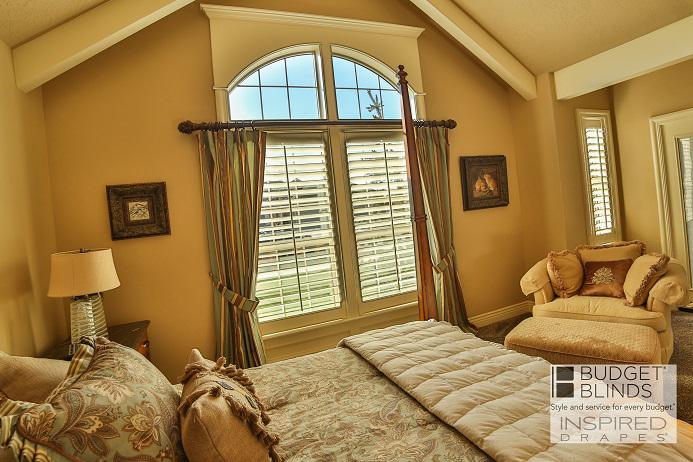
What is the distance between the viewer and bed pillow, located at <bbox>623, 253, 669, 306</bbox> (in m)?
2.86

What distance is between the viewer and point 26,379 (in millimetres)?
1206

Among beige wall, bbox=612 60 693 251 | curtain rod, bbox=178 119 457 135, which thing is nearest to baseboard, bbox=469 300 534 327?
beige wall, bbox=612 60 693 251

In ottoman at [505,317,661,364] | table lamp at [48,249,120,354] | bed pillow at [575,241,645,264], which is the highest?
table lamp at [48,249,120,354]

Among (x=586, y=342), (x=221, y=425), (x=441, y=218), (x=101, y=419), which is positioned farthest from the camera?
(x=441, y=218)

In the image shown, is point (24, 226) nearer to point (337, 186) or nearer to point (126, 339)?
point (126, 339)

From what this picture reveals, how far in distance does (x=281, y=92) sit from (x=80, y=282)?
2.12 metres

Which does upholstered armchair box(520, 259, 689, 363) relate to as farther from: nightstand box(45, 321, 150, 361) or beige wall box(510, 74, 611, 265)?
nightstand box(45, 321, 150, 361)

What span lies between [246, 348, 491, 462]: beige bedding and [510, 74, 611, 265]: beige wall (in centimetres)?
307

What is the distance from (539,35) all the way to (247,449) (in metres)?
3.97

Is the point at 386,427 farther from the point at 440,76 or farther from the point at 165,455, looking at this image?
the point at 440,76

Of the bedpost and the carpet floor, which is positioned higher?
the bedpost

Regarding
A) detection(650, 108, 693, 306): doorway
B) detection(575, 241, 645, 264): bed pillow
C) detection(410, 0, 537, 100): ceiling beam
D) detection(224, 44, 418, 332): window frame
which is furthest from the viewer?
detection(650, 108, 693, 306): doorway

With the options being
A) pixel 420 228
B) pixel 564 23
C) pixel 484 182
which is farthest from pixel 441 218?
pixel 564 23

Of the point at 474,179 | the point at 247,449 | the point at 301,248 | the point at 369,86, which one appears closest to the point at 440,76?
the point at 369,86
